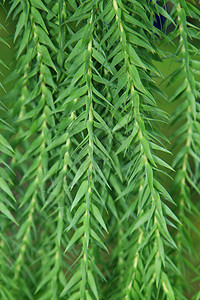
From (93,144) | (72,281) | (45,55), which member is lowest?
(72,281)

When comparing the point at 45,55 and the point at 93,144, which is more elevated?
the point at 45,55

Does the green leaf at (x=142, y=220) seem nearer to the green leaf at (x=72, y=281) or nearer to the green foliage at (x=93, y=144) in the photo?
the green foliage at (x=93, y=144)

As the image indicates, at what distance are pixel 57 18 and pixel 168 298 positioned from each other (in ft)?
1.61

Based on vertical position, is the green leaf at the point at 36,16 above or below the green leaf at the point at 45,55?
above

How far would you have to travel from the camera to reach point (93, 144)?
1.93 ft

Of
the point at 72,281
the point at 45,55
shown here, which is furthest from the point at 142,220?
the point at 45,55

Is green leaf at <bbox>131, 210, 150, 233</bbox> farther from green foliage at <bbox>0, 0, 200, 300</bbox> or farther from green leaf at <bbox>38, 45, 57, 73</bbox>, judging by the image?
green leaf at <bbox>38, 45, 57, 73</bbox>

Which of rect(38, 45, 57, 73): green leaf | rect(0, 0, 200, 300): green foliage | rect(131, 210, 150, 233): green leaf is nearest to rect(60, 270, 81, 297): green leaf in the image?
rect(0, 0, 200, 300): green foliage

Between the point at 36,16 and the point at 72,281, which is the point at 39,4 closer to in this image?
the point at 36,16

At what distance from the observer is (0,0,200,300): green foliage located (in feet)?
1.97

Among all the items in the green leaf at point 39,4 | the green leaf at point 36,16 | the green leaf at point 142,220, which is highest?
the green leaf at point 39,4

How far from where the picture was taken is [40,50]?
646mm

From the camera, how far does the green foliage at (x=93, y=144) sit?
0.60 m

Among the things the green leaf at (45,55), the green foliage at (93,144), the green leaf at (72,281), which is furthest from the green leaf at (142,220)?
the green leaf at (45,55)
